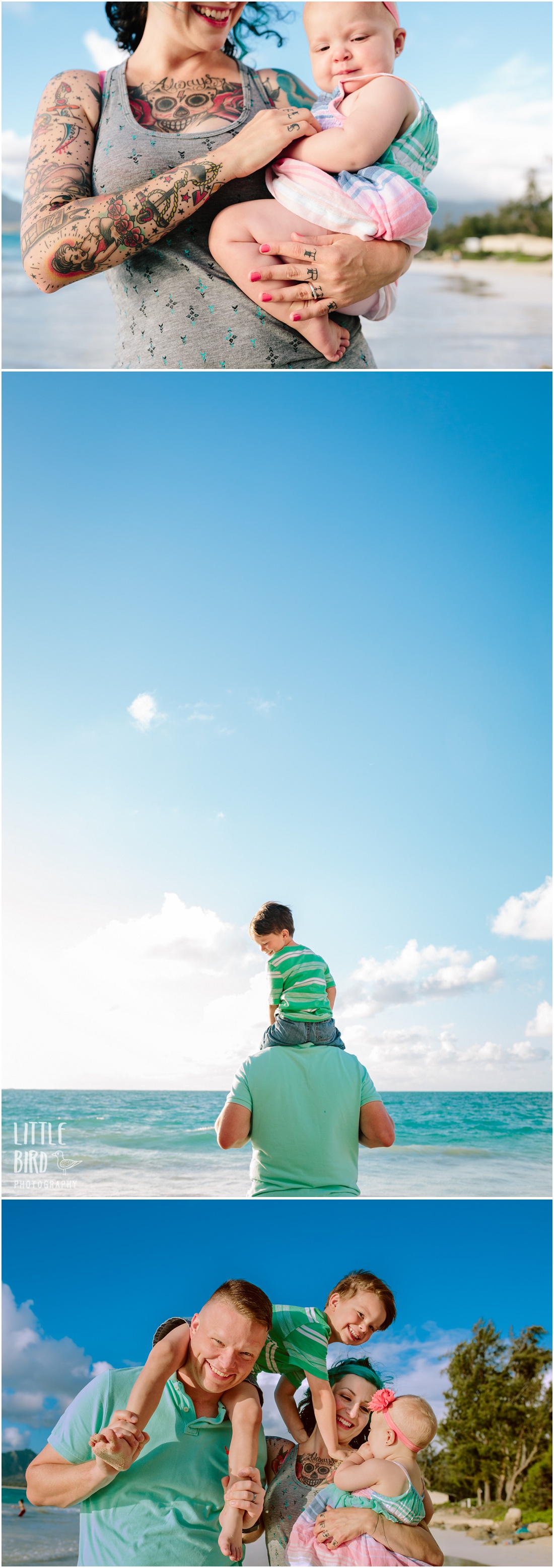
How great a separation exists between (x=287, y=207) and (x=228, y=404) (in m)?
0.50

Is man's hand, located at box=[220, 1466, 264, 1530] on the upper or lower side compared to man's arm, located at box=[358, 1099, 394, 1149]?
lower

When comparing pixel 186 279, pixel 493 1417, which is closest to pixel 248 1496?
pixel 493 1417

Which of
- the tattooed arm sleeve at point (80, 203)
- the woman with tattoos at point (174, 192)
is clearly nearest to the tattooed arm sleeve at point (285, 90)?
the woman with tattoos at point (174, 192)

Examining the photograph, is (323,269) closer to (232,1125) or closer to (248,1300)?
(232,1125)

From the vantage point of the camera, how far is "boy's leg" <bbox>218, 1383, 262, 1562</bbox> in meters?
1.52

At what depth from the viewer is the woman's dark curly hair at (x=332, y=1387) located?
5.32 ft

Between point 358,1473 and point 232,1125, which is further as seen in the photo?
point 232,1125

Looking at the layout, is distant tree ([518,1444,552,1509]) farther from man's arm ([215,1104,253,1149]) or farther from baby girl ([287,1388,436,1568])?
man's arm ([215,1104,253,1149])

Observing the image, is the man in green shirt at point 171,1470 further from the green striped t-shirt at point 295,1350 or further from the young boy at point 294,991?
the young boy at point 294,991

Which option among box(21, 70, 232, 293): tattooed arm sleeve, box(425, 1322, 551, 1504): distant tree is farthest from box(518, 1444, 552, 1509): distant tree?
box(21, 70, 232, 293): tattooed arm sleeve

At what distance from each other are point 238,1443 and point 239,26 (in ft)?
9.52

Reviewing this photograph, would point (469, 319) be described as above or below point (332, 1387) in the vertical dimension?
above

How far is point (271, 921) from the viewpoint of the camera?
1.88 m

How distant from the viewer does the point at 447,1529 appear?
5.60 ft
